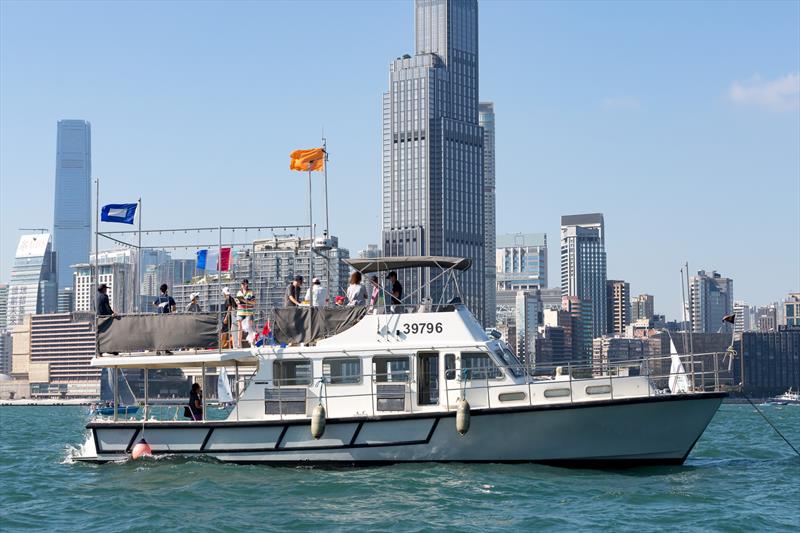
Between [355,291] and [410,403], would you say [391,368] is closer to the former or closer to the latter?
[410,403]

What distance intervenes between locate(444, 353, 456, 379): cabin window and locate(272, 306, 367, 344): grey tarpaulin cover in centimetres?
202

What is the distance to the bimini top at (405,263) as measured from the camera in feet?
75.4

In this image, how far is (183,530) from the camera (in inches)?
690

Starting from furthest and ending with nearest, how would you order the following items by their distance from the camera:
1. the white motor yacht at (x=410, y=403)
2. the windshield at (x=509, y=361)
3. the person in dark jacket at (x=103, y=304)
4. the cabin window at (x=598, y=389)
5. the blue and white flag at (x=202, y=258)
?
1. the blue and white flag at (x=202, y=258)
2. the person in dark jacket at (x=103, y=304)
3. the windshield at (x=509, y=361)
4. the cabin window at (x=598, y=389)
5. the white motor yacht at (x=410, y=403)

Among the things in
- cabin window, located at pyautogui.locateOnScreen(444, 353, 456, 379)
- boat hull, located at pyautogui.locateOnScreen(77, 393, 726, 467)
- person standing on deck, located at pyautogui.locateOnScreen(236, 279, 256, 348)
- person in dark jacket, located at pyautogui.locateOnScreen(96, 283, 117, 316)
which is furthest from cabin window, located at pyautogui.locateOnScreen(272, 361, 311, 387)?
person in dark jacket, located at pyautogui.locateOnScreen(96, 283, 117, 316)

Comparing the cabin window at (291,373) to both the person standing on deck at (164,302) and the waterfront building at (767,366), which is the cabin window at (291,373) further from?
the waterfront building at (767,366)

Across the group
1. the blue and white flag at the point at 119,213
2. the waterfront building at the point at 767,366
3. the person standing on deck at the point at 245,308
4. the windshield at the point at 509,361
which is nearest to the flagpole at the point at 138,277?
the blue and white flag at the point at 119,213

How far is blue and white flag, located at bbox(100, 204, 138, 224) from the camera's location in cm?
2473

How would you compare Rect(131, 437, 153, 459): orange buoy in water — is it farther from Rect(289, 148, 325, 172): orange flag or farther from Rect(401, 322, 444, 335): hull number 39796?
Rect(289, 148, 325, 172): orange flag

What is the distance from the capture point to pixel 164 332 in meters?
23.5

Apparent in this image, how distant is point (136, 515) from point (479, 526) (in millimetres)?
5789

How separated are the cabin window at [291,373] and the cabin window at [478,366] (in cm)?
320

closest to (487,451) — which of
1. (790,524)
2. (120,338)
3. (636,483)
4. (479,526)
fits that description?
(636,483)

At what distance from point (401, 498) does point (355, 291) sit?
549 cm
